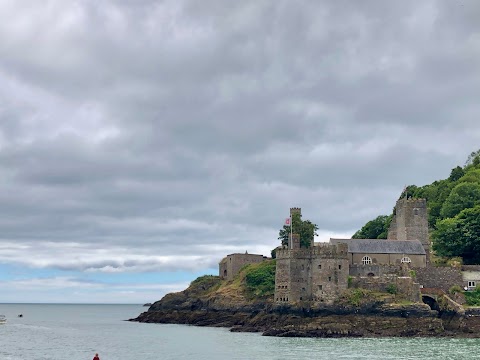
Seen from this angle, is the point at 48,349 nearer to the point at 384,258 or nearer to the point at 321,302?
the point at 321,302

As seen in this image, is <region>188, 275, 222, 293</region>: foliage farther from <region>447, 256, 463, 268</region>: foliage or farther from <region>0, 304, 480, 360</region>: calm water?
<region>447, 256, 463, 268</region>: foliage

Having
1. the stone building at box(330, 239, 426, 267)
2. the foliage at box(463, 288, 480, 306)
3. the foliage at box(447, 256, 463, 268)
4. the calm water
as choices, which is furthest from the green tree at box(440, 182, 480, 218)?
the calm water

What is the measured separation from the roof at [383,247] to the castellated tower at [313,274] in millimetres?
5439

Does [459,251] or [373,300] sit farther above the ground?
[459,251]

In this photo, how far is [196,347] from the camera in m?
61.7

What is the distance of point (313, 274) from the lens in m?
73.2

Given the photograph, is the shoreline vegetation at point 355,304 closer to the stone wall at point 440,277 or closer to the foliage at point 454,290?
the foliage at point 454,290

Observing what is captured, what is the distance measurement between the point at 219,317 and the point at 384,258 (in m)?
21.6

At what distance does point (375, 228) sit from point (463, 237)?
118 ft

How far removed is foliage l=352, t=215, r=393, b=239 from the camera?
112375mm

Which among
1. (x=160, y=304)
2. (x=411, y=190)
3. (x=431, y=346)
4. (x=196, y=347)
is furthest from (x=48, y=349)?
(x=411, y=190)

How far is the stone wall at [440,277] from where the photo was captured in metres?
73.1

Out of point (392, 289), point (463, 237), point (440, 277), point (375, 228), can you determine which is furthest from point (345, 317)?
point (375, 228)

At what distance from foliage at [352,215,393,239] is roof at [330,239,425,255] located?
30408 millimetres
